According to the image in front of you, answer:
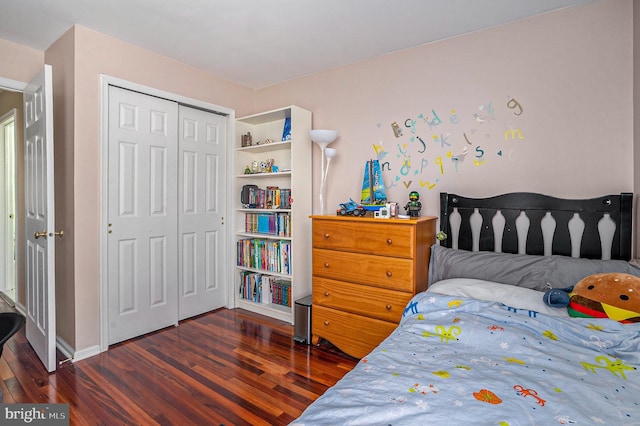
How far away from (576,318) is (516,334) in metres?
0.38

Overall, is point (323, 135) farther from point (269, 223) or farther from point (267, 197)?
point (269, 223)

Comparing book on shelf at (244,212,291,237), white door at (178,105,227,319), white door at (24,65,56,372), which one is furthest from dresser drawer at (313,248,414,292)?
white door at (24,65,56,372)

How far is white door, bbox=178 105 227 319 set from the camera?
314 cm

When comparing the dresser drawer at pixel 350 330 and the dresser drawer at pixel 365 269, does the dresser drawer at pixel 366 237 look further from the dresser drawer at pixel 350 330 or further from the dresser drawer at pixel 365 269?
the dresser drawer at pixel 350 330

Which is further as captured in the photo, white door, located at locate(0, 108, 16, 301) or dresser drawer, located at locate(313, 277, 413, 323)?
white door, located at locate(0, 108, 16, 301)

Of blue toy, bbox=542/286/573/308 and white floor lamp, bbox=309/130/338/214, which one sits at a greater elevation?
white floor lamp, bbox=309/130/338/214

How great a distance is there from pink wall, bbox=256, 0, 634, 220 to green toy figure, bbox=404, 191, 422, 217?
0.17 m

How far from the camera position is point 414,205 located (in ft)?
8.10

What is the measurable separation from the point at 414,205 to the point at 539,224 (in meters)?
0.80

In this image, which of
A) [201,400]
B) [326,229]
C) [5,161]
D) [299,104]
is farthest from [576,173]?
[5,161]

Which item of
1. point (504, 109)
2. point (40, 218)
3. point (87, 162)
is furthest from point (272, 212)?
point (504, 109)

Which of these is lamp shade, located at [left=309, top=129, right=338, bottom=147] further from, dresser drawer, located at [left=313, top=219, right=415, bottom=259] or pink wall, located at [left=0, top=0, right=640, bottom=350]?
dresser drawer, located at [left=313, top=219, right=415, bottom=259]

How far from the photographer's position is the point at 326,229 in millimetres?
2557

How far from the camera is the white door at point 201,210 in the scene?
3.14 meters
